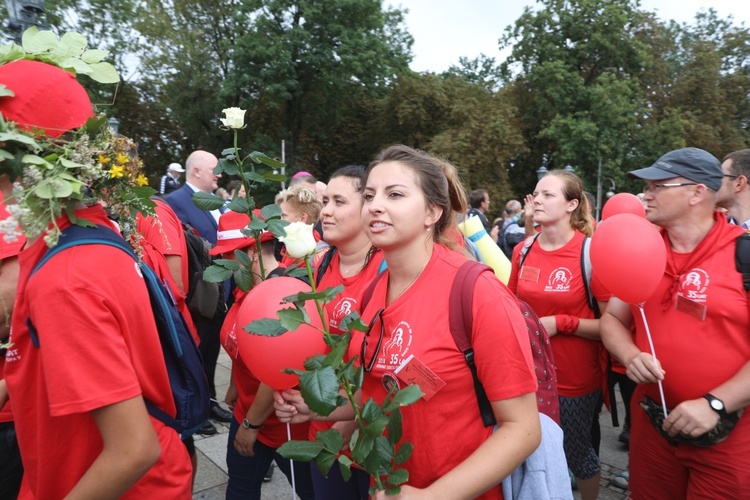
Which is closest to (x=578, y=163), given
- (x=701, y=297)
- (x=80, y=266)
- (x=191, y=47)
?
(x=191, y=47)

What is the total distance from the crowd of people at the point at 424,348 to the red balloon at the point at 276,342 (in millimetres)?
115

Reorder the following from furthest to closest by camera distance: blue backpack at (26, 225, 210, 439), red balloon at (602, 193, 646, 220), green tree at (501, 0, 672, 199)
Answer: green tree at (501, 0, 672, 199) < red balloon at (602, 193, 646, 220) < blue backpack at (26, 225, 210, 439)

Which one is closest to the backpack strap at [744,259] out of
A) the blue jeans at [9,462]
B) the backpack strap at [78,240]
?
the backpack strap at [78,240]

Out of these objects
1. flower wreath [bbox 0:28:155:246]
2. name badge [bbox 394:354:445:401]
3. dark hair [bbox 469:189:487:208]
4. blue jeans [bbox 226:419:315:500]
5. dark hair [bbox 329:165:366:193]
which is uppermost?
flower wreath [bbox 0:28:155:246]

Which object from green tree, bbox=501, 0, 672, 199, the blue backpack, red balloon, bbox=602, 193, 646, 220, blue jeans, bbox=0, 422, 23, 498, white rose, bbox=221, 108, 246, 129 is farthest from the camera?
green tree, bbox=501, 0, 672, 199

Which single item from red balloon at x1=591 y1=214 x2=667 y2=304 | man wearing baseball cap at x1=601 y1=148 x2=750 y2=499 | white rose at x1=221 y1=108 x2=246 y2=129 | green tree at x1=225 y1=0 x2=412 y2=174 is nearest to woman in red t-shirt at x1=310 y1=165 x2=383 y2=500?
white rose at x1=221 y1=108 x2=246 y2=129

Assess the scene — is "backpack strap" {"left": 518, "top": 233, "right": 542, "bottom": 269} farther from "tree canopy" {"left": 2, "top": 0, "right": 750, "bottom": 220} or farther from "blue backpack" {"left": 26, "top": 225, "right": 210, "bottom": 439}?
"tree canopy" {"left": 2, "top": 0, "right": 750, "bottom": 220}

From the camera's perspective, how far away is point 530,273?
11.4 feet

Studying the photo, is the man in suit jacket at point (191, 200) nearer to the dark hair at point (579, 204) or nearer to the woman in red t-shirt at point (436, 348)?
the dark hair at point (579, 204)

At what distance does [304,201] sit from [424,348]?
227 centimetres

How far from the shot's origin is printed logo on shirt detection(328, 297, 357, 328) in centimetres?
248

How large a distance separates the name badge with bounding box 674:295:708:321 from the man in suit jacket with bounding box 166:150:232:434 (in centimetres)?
334

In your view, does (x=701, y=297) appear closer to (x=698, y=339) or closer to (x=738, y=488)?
(x=698, y=339)

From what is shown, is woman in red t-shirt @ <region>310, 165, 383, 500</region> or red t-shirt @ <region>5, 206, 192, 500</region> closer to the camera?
red t-shirt @ <region>5, 206, 192, 500</region>
